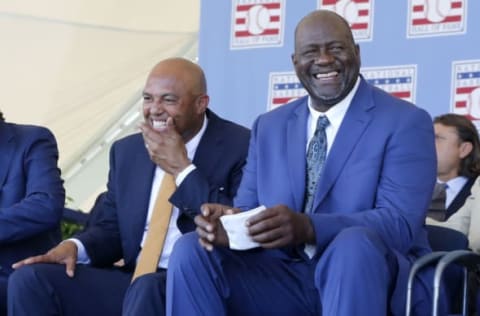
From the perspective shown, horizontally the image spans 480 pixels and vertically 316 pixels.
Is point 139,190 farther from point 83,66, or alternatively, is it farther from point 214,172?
point 83,66

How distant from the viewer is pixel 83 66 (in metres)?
7.90

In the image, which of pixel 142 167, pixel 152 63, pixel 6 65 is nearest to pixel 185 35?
pixel 152 63

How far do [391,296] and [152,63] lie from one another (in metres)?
4.48

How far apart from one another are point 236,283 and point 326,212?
0.41 m

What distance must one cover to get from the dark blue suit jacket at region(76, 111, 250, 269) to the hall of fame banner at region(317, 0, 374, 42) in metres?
1.69

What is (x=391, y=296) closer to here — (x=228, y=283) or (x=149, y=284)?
(x=228, y=283)

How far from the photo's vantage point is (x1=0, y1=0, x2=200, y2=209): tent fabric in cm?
780

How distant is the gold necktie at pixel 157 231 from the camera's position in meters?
4.55

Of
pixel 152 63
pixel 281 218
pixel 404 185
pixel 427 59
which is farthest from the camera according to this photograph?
pixel 152 63

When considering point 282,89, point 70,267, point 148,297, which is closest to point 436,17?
point 282,89

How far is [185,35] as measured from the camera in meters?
7.82

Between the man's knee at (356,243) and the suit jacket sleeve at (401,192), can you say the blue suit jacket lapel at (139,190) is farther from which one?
the man's knee at (356,243)

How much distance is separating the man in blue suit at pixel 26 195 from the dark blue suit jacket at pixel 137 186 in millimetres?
211

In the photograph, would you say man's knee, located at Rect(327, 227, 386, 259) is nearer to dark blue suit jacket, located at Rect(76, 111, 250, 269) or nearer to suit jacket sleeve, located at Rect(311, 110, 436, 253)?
suit jacket sleeve, located at Rect(311, 110, 436, 253)
